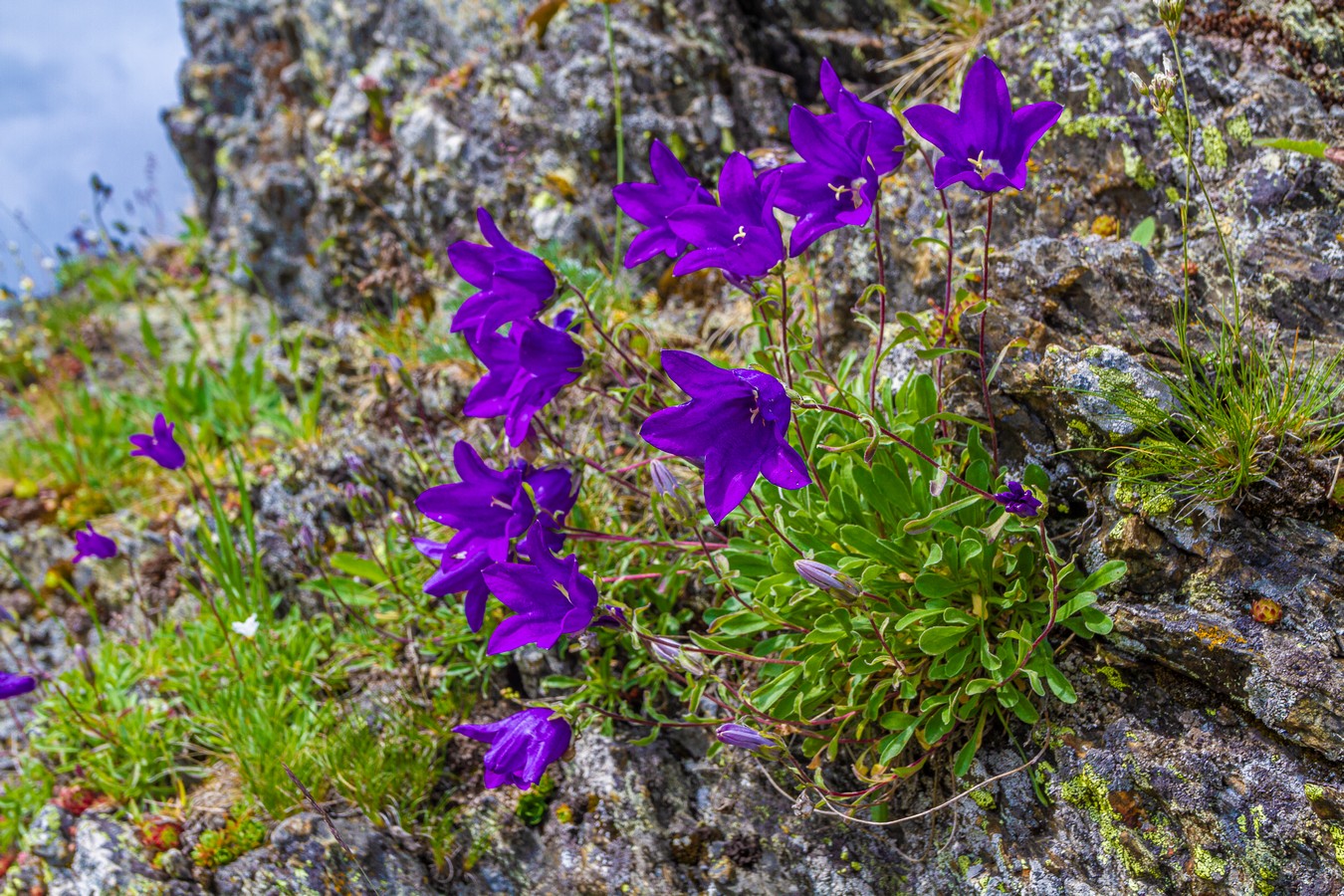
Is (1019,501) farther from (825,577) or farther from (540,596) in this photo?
(540,596)

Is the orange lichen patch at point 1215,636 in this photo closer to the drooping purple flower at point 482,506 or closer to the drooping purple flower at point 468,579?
the drooping purple flower at point 482,506

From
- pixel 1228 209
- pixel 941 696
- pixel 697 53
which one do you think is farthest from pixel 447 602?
pixel 697 53

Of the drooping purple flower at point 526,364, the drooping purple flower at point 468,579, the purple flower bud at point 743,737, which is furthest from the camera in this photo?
the drooping purple flower at point 468,579

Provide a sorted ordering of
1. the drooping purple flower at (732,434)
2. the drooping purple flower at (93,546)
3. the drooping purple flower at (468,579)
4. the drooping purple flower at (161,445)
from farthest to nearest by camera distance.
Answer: the drooping purple flower at (93,546) < the drooping purple flower at (161,445) < the drooping purple flower at (468,579) < the drooping purple flower at (732,434)

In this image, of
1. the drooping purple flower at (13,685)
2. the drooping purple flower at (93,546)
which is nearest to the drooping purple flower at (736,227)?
the drooping purple flower at (13,685)

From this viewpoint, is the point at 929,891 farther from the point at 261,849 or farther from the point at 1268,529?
the point at 261,849

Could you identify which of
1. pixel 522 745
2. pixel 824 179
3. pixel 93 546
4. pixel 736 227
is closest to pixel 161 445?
pixel 93 546
